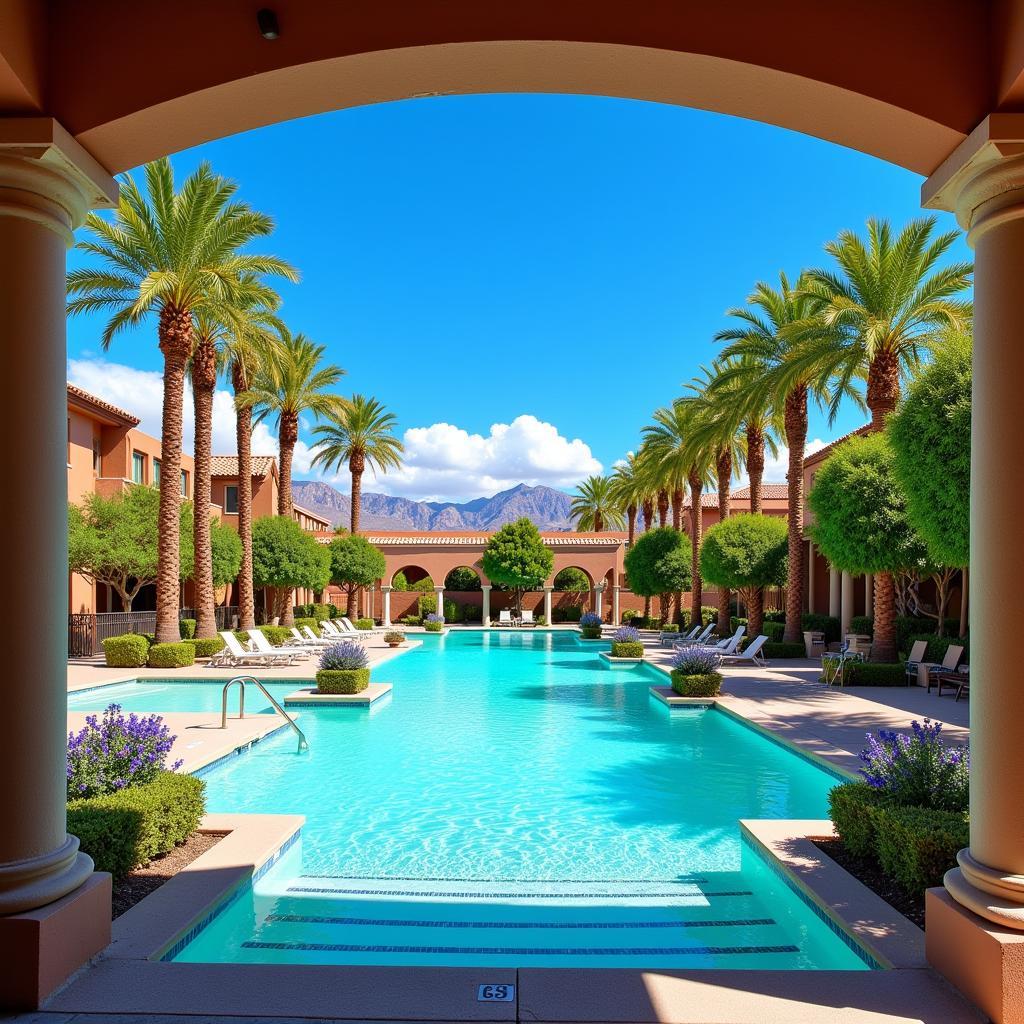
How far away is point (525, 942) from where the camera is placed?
5.37 metres

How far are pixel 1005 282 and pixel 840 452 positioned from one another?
1697 cm

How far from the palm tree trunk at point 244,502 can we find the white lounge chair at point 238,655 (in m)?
4.42

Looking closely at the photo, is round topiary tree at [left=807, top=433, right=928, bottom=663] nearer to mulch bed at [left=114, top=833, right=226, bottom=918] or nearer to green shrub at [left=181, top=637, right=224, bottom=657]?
green shrub at [left=181, top=637, right=224, bottom=657]

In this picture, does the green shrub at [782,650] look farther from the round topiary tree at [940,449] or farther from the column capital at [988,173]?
the column capital at [988,173]

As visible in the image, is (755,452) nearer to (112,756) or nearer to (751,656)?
(751,656)

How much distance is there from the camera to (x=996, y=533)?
365 cm

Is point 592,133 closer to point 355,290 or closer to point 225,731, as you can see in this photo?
point 225,731

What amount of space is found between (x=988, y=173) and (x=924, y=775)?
399cm

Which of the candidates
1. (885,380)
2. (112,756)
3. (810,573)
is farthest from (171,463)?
(810,573)

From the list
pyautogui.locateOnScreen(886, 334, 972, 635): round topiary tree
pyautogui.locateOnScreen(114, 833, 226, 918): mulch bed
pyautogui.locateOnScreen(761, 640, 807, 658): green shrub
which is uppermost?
pyautogui.locateOnScreen(886, 334, 972, 635): round topiary tree

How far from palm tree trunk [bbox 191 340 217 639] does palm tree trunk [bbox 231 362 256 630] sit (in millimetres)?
2166

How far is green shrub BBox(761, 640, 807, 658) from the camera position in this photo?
23.9 metres

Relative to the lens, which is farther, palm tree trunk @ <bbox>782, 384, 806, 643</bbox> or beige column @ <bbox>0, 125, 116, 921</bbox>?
palm tree trunk @ <bbox>782, 384, 806, 643</bbox>

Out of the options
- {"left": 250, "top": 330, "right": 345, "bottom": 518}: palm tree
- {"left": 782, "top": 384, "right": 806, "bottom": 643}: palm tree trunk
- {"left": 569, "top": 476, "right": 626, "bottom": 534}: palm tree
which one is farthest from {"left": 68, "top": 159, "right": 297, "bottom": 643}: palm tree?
{"left": 569, "top": 476, "right": 626, "bottom": 534}: palm tree
